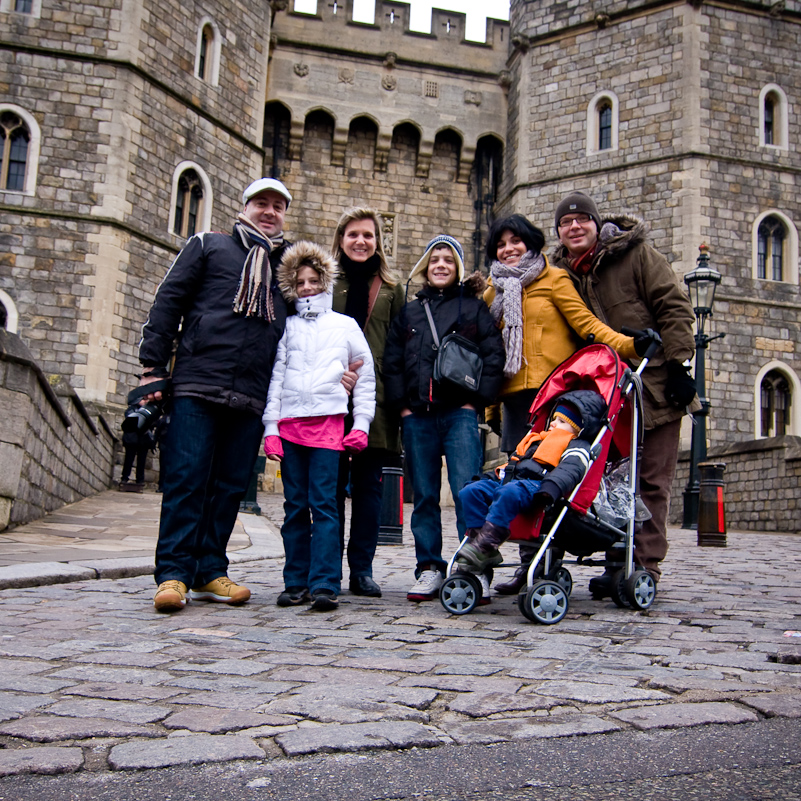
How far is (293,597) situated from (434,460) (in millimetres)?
1006

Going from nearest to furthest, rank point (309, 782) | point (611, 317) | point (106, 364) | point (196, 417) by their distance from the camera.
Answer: point (309, 782)
point (196, 417)
point (611, 317)
point (106, 364)

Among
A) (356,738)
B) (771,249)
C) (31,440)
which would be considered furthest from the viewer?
(771,249)

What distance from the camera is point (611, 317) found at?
4707 mm

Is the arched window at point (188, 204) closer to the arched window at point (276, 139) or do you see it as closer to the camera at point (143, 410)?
the arched window at point (276, 139)

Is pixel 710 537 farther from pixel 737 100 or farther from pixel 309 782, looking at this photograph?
pixel 737 100

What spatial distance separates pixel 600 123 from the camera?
20.8m

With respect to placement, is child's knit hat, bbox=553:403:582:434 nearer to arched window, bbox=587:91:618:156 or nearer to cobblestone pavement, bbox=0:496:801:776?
cobblestone pavement, bbox=0:496:801:776

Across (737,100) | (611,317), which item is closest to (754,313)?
(737,100)

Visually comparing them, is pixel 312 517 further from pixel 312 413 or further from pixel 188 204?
pixel 188 204

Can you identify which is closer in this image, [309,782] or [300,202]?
[309,782]

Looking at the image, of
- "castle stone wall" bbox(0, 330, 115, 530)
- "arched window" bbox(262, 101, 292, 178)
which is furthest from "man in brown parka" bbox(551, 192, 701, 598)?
"arched window" bbox(262, 101, 292, 178)

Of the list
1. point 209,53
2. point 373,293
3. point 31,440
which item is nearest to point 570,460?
point 373,293

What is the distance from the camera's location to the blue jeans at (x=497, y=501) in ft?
12.2

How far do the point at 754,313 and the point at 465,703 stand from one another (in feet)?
61.3
